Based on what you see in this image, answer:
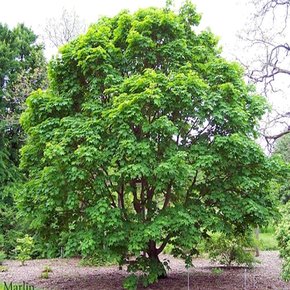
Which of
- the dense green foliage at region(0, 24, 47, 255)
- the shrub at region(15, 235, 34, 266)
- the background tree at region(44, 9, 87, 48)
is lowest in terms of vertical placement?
the shrub at region(15, 235, 34, 266)

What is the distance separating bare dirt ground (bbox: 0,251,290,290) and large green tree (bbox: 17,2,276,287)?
3.56ft

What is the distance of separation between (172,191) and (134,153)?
206 cm

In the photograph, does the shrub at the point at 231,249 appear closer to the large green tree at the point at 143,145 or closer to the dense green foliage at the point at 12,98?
the large green tree at the point at 143,145

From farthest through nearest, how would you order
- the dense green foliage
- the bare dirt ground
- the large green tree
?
the dense green foliage
the bare dirt ground
the large green tree

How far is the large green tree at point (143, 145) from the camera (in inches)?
317

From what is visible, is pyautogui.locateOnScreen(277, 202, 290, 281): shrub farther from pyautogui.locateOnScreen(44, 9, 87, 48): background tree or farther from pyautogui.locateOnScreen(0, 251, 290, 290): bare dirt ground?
pyautogui.locateOnScreen(44, 9, 87, 48): background tree

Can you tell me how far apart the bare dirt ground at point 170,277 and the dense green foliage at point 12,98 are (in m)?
3.39

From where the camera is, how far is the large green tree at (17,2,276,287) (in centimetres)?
806

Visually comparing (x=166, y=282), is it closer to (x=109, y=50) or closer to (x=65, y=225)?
(x=65, y=225)

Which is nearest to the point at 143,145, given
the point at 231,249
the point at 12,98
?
the point at 231,249

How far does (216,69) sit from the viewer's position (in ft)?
31.1

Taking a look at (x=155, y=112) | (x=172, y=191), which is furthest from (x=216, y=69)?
(x=172, y=191)

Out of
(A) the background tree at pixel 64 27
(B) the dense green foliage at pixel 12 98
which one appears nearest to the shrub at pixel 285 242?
(B) the dense green foliage at pixel 12 98

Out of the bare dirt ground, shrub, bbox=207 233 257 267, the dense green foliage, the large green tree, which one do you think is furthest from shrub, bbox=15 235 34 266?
shrub, bbox=207 233 257 267
